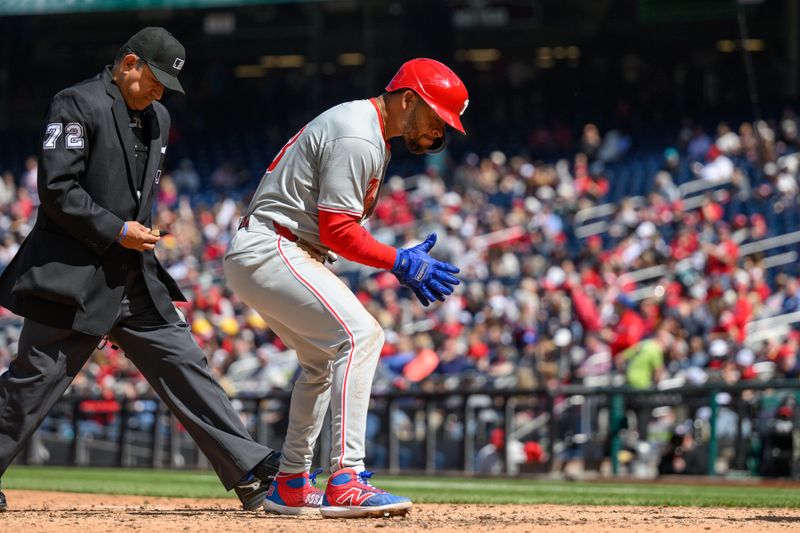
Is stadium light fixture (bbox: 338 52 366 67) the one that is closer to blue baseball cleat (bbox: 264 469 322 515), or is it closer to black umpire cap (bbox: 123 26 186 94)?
black umpire cap (bbox: 123 26 186 94)

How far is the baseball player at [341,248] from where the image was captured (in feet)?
16.6

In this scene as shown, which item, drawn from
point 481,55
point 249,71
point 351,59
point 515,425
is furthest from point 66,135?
point 249,71

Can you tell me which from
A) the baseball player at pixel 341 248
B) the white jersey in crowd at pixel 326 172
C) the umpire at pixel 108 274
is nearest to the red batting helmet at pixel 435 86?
the baseball player at pixel 341 248

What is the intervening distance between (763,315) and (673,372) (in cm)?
225

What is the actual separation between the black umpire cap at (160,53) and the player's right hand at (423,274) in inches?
46.2

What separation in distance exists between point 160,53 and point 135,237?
2.53 feet

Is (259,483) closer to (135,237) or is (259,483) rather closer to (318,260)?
(318,260)

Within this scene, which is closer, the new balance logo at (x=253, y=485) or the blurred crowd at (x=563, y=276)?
the new balance logo at (x=253, y=485)

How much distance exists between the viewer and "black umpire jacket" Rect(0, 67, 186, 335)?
5.18 m

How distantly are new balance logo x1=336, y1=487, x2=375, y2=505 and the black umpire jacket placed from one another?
1.19 meters

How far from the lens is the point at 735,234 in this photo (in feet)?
57.2

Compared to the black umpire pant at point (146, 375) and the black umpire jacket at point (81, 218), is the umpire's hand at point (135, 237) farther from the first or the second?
the black umpire pant at point (146, 375)

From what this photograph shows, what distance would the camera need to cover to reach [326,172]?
5.06m

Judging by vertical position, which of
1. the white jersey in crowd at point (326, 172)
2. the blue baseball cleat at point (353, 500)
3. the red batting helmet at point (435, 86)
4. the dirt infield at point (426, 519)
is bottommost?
the dirt infield at point (426, 519)
